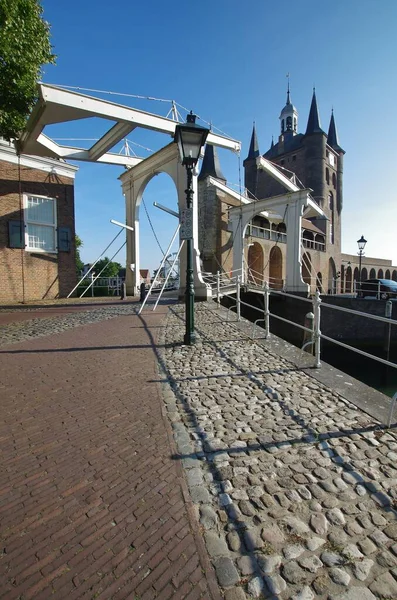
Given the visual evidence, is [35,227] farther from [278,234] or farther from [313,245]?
[313,245]

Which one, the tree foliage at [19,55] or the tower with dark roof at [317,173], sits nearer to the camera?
the tree foliage at [19,55]

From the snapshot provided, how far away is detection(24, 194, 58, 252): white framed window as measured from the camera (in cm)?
1458

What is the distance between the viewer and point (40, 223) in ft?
48.9

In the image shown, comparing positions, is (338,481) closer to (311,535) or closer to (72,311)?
(311,535)

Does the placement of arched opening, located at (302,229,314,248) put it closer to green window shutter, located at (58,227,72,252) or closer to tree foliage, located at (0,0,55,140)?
green window shutter, located at (58,227,72,252)

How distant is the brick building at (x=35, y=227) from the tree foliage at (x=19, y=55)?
674cm

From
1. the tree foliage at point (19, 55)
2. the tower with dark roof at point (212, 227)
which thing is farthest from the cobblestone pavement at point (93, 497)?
the tower with dark roof at point (212, 227)

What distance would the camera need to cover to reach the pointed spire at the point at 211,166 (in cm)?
2547

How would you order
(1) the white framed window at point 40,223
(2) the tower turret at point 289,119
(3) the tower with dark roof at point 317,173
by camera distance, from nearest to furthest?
(1) the white framed window at point 40,223 < (3) the tower with dark roof at point 317,173 < (2) the tower turret at point 289,119

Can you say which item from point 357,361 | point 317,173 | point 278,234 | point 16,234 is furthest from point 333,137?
point 16,234

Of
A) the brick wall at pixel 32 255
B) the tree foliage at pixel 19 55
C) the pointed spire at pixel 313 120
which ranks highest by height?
the pointed spire at pixel 313 120

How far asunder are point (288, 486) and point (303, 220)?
35.8m

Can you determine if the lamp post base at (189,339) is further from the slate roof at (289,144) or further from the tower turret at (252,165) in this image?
the slate roof at (289,144)

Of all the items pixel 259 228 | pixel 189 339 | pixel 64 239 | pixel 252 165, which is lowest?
pixel 189 339
